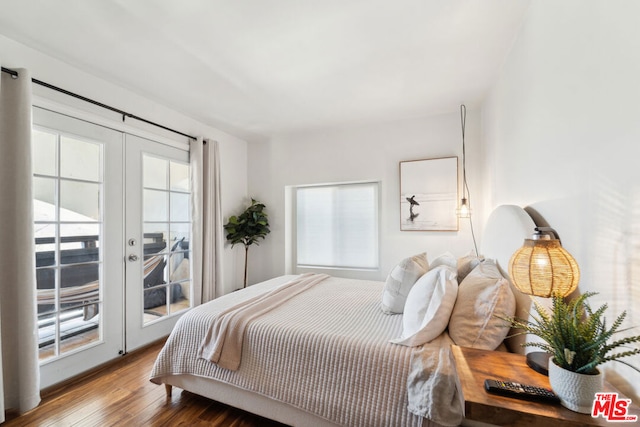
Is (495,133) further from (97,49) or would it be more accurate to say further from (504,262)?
(97,49)

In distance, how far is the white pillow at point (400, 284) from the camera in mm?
1835

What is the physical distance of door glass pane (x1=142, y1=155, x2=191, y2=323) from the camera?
2.73 m

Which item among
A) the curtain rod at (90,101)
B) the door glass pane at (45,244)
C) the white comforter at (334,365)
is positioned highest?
the curtain rod at (90,101)

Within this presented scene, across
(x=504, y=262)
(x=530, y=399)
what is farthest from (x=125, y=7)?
(x=504, y=262)

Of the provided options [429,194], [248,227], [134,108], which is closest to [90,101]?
[134,108]

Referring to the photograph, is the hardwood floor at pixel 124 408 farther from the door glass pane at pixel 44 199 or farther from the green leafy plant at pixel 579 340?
the green leafy plant at pixel 579 340

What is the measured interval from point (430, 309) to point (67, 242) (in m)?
2.72

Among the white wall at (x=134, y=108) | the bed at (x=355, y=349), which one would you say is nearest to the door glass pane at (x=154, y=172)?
the white wall at (x=134, y=108)

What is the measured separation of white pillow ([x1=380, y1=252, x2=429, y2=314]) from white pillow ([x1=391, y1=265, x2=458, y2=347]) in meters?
0.21

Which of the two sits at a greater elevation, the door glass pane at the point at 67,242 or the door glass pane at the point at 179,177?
the door glass pane at the point at 179,177

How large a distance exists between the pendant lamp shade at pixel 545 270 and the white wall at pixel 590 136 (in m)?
0.10

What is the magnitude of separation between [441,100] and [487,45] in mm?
879

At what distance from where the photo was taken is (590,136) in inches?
38.0

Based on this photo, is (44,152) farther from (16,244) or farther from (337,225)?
(337,225)
